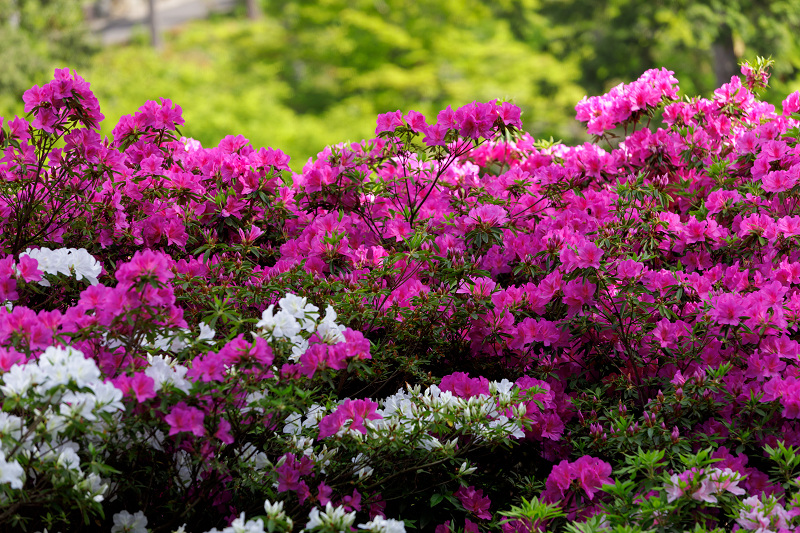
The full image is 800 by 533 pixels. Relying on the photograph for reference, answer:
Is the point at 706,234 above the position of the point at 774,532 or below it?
above

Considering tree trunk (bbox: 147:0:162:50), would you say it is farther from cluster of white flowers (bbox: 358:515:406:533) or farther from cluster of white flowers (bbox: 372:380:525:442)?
cluster of white flowers (bbox: 358:515:406:533)

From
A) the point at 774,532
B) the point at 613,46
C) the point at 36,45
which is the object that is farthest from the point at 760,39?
the point at 36,45

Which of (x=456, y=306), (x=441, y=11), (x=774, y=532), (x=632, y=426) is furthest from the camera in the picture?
(x=441, y=11)

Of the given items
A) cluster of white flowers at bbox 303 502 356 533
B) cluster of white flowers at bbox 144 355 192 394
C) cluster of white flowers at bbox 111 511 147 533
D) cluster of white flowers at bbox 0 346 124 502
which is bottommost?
cluster of white flowers at bbox 111 511 147 533

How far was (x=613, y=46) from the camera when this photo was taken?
14.7 m

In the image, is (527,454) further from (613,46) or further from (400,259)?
(613,46)

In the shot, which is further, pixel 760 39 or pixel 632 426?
pixel 760 39

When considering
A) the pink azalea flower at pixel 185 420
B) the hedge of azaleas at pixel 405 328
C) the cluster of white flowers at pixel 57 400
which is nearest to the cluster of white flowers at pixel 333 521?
the hedge of azaleas at pixel 405 328

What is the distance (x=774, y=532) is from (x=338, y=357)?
1102 millimetres

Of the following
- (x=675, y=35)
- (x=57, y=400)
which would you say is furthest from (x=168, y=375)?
(x=675, y=35)

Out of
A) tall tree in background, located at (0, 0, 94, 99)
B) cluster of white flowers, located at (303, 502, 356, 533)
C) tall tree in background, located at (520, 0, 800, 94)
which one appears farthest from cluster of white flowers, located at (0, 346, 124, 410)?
tall tree in background, located at (0, 0, 94, 99)

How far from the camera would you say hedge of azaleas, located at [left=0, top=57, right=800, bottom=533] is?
73.9 inches

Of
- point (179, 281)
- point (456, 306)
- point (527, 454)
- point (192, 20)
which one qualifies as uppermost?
point (179, 281)

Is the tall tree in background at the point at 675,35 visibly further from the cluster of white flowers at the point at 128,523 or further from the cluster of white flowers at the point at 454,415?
the cluster of white flowers at the point at 128,523
